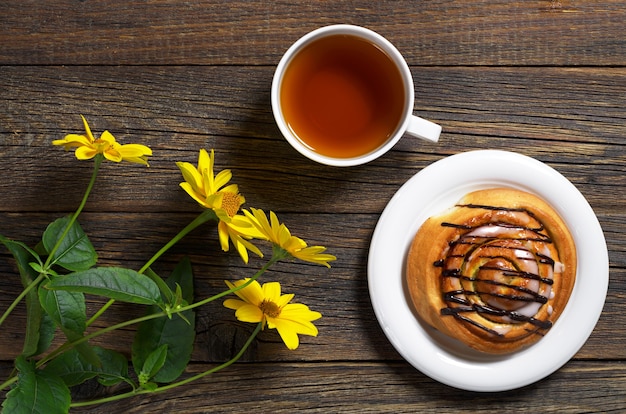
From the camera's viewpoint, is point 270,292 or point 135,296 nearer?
point 135,296

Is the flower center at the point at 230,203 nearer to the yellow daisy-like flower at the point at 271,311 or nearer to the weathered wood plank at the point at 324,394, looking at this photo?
the yellow daisy-like flower at the point at 271,311

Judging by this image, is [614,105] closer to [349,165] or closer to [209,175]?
[349,165]

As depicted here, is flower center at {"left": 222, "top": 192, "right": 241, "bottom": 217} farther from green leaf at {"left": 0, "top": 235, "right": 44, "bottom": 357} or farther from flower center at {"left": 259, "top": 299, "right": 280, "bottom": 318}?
green leaf at {"left": 0, "top": 235, "right": 44, "bottom": 357}

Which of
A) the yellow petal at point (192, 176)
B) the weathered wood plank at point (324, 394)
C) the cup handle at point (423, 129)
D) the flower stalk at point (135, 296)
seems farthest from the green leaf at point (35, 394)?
the cup handle at point (423, 129)

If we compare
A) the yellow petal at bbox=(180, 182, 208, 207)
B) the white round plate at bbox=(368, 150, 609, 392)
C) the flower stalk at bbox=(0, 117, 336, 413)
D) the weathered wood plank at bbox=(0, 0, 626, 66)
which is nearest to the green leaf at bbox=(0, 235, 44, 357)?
the flower stalk at bbox=(0, 117, 336, 413)

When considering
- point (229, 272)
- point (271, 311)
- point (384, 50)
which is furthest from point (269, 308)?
point (384, 50)

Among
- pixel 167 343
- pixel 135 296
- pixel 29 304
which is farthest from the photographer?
pixel 167 343

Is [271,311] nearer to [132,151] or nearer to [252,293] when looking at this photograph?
[252,293]
